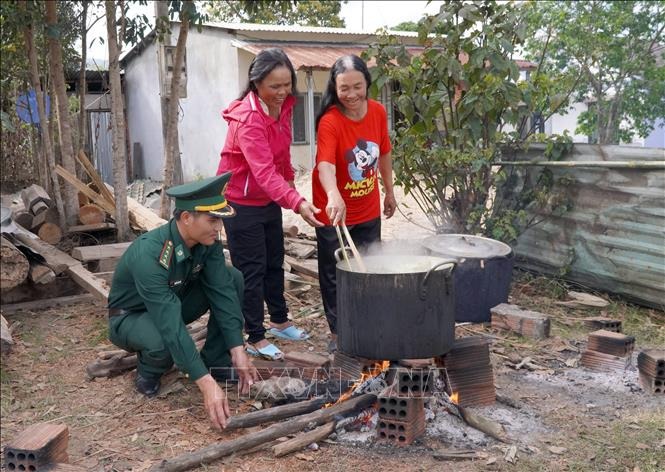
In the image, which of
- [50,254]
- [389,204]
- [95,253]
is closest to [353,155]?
[389,204]

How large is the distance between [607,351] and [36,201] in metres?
5.98

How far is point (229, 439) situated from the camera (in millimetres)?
3832

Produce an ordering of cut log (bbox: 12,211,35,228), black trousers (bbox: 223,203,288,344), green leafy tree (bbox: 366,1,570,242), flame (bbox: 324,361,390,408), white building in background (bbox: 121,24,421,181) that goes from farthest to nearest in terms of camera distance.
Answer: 1. white building in background (bbox: 121,24,421,181)
2. cut log (bbox: 12,211,35,228)
3. green leafy tree (bbox: 366,1,570,242)
4. black trousers (bbox: 223,203,288,344)
5. flame (bbox: 324,361,390,408)

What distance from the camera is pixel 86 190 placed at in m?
8.08

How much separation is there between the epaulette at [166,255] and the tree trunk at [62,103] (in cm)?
399

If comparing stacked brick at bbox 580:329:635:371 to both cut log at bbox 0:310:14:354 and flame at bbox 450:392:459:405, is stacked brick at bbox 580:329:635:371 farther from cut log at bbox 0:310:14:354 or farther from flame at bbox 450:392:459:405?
cut log at bbox 0:310:14:354

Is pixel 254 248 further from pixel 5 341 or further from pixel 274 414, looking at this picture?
pixel 5 341

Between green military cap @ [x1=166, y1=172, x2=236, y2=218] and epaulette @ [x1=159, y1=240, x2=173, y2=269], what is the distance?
0.22 metres

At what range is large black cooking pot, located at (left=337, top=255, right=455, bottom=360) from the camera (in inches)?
144

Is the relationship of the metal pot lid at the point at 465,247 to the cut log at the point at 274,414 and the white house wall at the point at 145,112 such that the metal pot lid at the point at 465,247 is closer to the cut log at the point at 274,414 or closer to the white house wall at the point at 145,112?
the cut log at the point at 274,414

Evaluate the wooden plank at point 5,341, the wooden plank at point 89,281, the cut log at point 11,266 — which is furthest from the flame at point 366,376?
the cut log at point 11,266

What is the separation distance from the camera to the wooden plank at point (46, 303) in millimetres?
6388

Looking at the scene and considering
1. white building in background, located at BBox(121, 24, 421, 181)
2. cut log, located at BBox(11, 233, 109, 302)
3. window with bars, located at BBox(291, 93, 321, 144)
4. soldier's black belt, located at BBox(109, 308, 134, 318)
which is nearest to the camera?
soldier's black belt, located at BBox(109, 308, 134, 318)

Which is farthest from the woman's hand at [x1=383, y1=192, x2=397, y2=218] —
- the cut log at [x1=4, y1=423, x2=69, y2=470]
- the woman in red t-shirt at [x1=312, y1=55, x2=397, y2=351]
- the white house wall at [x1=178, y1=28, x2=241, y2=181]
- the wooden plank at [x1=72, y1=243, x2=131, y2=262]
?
the white house wall at [x1=178, y1=28, x2=241, y2=181]
